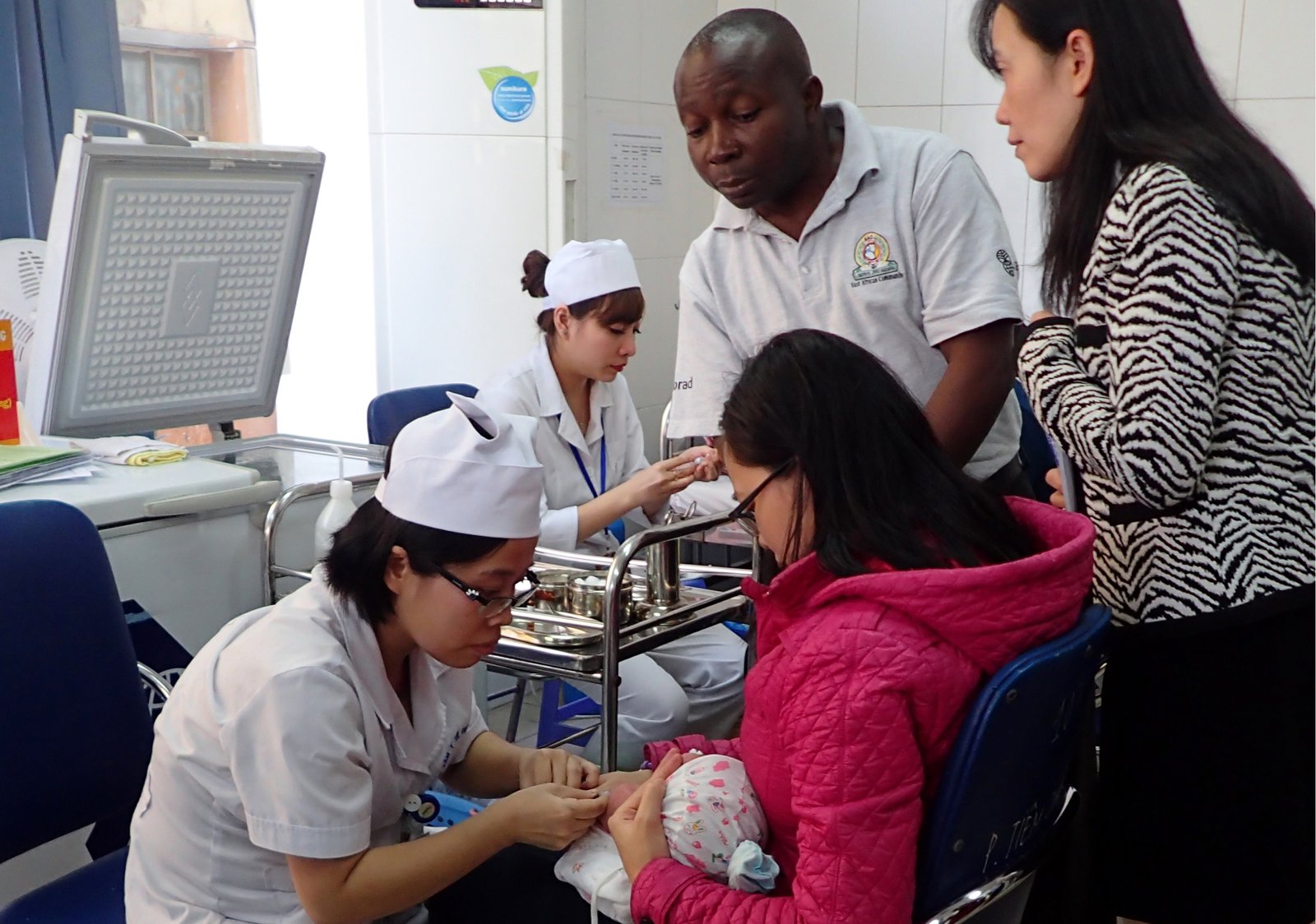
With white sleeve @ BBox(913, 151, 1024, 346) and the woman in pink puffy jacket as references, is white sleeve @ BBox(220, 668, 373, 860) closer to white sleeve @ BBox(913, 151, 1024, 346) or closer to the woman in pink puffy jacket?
the woman in pink puffy jacket

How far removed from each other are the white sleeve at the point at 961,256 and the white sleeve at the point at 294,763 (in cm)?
93

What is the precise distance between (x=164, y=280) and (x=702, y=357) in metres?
0.87

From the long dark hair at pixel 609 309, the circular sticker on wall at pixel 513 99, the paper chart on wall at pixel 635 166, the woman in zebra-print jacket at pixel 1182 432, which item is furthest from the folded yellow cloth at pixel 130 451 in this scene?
the paper chart on wall at pixel 635 166

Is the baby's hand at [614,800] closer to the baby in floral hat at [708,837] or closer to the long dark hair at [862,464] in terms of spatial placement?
the baby in floral hat at [708,837]

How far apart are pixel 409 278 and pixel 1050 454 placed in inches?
69.9

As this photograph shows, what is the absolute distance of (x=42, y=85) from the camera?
253cm

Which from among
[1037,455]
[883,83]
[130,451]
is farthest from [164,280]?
[883,83]

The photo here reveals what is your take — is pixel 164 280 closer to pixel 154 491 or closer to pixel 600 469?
pixel 154 491

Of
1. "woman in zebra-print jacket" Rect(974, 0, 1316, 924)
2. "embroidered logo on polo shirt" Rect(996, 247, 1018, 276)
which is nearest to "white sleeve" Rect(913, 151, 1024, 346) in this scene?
"embroidered logo on polo shirt" Rect(996, 247, 1018, 276)

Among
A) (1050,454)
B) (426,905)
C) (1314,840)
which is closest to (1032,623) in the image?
(1314,840)

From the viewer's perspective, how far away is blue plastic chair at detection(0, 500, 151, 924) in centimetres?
136

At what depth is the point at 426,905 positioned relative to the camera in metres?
1.42

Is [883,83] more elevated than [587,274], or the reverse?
[883,83]

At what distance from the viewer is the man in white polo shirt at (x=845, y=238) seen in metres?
1.61
